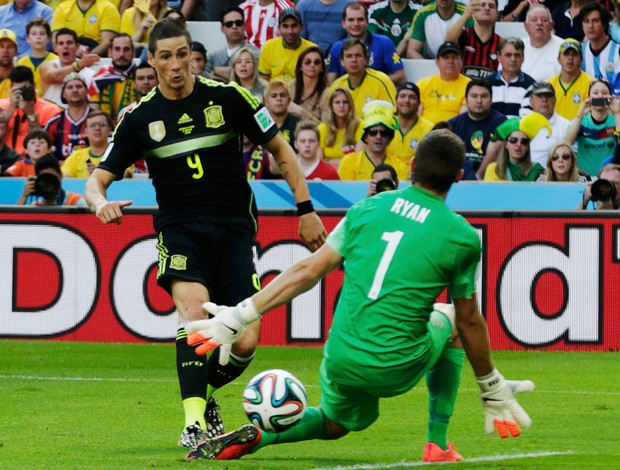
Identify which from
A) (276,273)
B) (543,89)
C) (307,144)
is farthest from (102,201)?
(543,89)

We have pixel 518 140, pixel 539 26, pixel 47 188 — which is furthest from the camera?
pixel 539 26

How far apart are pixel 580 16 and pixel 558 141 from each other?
2.78 meters

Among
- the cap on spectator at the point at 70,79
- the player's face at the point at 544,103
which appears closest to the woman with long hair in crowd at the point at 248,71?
the cap on spectator at the point at 70,79

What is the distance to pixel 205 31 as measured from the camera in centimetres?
1889

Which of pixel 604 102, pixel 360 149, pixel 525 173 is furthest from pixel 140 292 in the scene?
pixel 604 102

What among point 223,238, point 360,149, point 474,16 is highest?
point 474,16

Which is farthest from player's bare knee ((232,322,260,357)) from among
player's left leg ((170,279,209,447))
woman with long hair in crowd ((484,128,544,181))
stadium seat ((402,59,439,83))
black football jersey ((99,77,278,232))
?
stadium seat ((402,59,439,83))

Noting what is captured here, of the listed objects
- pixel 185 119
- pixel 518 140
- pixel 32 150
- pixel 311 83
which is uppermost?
pixel 311 83

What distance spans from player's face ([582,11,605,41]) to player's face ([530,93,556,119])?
1.43 m

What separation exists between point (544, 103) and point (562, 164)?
4.94 ft

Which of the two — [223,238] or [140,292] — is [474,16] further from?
[223,238]

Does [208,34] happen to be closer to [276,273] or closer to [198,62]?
[198,62]

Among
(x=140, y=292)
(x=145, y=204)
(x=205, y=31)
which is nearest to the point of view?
(x=140, y=292)

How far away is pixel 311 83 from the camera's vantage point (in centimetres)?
1642
